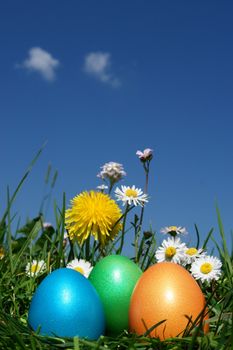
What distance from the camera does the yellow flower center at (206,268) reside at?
2584 millimetres

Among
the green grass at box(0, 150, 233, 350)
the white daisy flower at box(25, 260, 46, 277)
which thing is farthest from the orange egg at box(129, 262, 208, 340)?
the white daisy flower at box(25, 260, 46, 277)

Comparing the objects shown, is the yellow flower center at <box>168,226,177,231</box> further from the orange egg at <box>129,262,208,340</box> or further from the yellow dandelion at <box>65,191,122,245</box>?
the orange egg at <box>129,262,208,340</box>

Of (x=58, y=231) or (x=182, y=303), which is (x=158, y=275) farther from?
(x=58, y=231)

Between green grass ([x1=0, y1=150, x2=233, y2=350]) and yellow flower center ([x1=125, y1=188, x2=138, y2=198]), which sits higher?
yellow flower center ([x1=125, y1=188, x2=138, y2=198])

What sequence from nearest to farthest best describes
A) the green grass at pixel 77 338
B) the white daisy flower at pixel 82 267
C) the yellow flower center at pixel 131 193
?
the green grass at pixel 77 338 → the white daisy flower at pixel 82 267 → the yellow flower center at pixel 131 193

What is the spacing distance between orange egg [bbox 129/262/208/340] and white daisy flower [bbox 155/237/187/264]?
584 millimetres

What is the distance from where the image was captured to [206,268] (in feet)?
8.48

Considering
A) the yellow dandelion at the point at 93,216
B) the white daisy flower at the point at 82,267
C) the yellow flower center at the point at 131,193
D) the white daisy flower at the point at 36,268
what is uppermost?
the yellow flower center at the point at 131,193

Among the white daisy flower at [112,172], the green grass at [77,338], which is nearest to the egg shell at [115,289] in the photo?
the green grass at [77,338]

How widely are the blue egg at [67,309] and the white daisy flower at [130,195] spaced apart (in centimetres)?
72

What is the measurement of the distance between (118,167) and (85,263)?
0.58 m

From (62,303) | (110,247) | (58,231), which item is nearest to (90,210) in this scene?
(58,231)

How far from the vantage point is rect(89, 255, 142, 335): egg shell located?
2.30 m

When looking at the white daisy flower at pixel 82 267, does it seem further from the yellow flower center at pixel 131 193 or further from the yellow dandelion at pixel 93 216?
the yellow flower center at pixel 131 193
